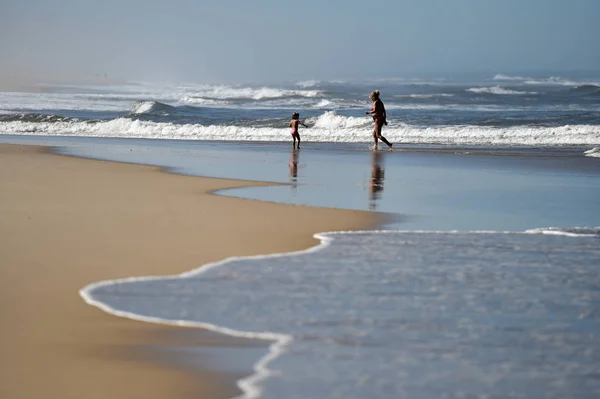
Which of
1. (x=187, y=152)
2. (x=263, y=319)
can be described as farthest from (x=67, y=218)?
(x=187, y=152)

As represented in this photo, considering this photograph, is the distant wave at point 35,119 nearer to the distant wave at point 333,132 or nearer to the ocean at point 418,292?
the distant wave at point 333,132

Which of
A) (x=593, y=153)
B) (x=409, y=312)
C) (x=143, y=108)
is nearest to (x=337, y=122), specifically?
(x=143, y=108)

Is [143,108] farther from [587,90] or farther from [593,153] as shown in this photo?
[587,90]

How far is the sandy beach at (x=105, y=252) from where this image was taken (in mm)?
3871

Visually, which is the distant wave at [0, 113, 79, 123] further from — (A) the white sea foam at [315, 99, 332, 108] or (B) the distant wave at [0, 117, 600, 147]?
(A) the white sea foam at [315, 99, 332, 108]

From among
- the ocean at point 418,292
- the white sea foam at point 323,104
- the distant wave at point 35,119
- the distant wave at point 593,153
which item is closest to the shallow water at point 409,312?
the ocean at point 418,292

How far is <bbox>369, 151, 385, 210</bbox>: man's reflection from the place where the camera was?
33.4 feet

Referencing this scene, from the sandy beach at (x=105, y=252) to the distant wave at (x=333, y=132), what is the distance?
12294 millimetres

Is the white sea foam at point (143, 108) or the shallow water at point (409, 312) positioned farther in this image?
the white sea foam at point (143, 108)

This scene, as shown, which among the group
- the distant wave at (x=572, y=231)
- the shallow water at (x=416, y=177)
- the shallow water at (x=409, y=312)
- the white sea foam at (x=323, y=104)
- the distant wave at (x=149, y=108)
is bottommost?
the shallow water at (x=409, y=312)

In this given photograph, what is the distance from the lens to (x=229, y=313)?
4969 millimetres

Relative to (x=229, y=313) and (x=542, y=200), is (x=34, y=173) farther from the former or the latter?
(x=229, y=313)

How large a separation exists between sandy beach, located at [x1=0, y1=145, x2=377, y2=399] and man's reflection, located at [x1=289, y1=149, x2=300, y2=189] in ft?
2.70

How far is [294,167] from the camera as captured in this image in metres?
14.8
